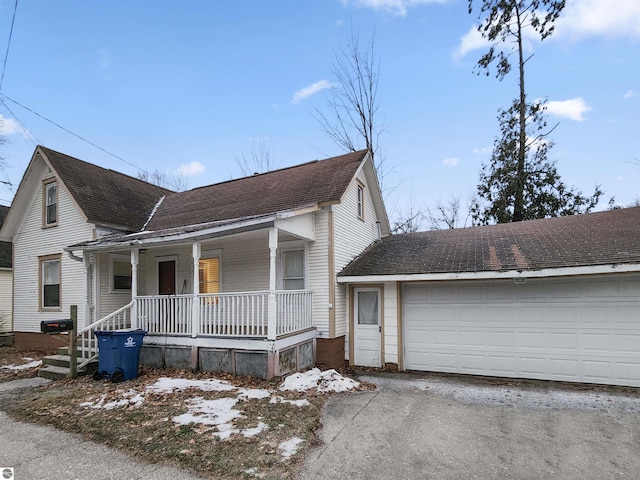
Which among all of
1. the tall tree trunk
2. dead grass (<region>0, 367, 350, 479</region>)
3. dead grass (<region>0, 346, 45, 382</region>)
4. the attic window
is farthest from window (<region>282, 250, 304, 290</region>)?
the tall tree trunk

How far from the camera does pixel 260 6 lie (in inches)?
562

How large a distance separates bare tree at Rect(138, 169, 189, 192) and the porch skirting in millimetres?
24786

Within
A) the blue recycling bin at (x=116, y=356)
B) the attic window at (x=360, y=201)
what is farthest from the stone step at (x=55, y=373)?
the attic window at (x=360, y=201)

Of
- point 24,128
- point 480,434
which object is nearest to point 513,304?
point 480,434

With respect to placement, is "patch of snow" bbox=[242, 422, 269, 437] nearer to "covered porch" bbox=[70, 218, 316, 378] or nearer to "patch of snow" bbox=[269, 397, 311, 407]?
"patch of snow" bbox=[269, 397, 311, 407]

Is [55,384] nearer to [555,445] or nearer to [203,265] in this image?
[203,265]

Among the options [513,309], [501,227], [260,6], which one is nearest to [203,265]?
[513,309]

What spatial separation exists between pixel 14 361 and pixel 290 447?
10006 millimetres

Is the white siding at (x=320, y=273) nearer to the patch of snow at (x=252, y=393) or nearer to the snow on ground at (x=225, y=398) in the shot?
the snow on ground at (x=225, y=398)

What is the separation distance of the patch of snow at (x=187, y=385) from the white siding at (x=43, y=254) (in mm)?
5114

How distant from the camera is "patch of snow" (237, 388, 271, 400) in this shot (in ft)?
20.5

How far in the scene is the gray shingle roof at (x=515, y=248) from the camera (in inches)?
298

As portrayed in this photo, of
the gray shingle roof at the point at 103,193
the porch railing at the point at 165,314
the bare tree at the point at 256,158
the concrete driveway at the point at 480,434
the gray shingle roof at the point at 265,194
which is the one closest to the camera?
the concrete driveway at the point at 480,434

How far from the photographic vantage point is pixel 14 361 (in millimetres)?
10289
